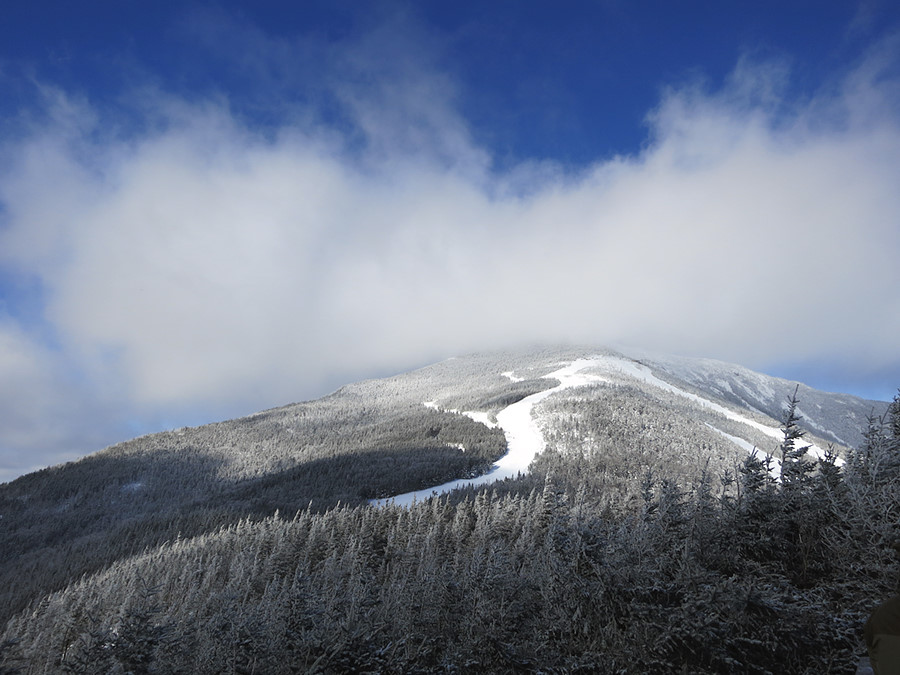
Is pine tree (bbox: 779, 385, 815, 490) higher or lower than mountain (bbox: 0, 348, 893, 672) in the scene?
higher

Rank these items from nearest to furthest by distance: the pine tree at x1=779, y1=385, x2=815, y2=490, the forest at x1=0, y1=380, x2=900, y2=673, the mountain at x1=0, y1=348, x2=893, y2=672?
the forest at x1=0, y1=380, x2=900, y2=673
the mountain at x1=0, y1=348, x2=893, y2=672
the pine tree at x1=779, y1=385, x2=815, y2=490

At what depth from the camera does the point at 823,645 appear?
8.43 m

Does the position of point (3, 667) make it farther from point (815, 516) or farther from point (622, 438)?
point (622, 438)

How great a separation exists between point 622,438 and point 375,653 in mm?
168602

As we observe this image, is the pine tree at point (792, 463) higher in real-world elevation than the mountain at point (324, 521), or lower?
higher

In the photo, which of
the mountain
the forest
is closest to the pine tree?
the forest

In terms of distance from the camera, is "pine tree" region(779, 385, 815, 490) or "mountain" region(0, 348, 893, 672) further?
"pine tree" region(779, 385, 815, 490)

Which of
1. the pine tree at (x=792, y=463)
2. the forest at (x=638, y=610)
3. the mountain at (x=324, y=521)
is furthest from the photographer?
the pine tree at (x=792, y=463)

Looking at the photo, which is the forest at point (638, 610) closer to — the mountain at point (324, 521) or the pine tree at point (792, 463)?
the pine tree at point (792, 463)

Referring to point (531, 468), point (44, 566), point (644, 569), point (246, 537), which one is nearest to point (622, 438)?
point (531, 468)

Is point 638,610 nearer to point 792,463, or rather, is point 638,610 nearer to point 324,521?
point 792,463

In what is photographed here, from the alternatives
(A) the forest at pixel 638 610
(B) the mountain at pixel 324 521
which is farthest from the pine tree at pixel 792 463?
(B) the mountain at pixel 324 521

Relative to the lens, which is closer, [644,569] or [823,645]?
[823,645]

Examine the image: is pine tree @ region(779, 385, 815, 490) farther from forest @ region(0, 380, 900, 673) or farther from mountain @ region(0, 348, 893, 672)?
mountain @ region(0, 348, 893, 672)
